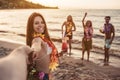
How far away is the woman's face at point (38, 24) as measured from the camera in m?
2.41

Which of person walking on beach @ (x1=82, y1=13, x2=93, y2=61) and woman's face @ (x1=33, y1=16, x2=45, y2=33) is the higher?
woman's face @ (x1=33, y1=16, x2=45, y2=33)

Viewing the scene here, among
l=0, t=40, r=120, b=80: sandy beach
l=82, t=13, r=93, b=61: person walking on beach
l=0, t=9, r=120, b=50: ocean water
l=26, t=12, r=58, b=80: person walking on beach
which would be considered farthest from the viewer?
l=0, t=9, r=120, b=50: ocean water

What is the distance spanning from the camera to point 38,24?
245 cm

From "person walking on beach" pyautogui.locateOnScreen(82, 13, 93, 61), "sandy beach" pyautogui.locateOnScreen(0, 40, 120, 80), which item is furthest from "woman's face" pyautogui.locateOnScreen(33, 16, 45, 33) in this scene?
"person walking on beach" pyautogui.locateOnScreen(82, 13, 93, 61)

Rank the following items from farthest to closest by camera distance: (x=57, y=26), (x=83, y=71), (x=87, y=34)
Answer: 1. (x=57, y=26)
2. (x=87, y=34)
3. (x=83, y=71)

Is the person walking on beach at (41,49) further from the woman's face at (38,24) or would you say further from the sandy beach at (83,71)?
the sandy beach at (83,71)

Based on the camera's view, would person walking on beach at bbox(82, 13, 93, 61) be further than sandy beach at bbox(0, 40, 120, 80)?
Yes

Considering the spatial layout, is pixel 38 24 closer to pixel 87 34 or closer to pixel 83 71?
pixel 83 71

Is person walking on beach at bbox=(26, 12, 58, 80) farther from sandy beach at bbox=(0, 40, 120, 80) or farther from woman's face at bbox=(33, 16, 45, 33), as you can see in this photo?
sandy beach at bbox=(0, 40, 120, 80)

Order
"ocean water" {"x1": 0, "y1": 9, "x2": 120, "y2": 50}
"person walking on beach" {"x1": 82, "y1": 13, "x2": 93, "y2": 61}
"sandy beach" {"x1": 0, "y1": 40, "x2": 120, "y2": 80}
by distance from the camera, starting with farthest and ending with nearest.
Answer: "ocean water" {"x1": 0, "y1": 9, "x2": 120, "y2": 50} → "person walking on beach" {"x1": 82, "y1": 13, "x2": 93, "y2": 61} → "sandy beach" {"x1": 0, "y1": 40, "x2": 120, "y2": 80}

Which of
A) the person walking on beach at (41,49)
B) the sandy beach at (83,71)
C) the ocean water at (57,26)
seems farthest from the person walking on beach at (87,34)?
the ocean water at (57,26)

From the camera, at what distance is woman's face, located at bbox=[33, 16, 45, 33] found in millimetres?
2408

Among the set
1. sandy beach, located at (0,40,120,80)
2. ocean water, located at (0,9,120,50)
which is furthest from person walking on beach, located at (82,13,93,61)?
ocean water, located at (0,9,120,50)

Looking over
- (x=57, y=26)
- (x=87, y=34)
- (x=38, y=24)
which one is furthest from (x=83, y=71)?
(x=57, y=26)
